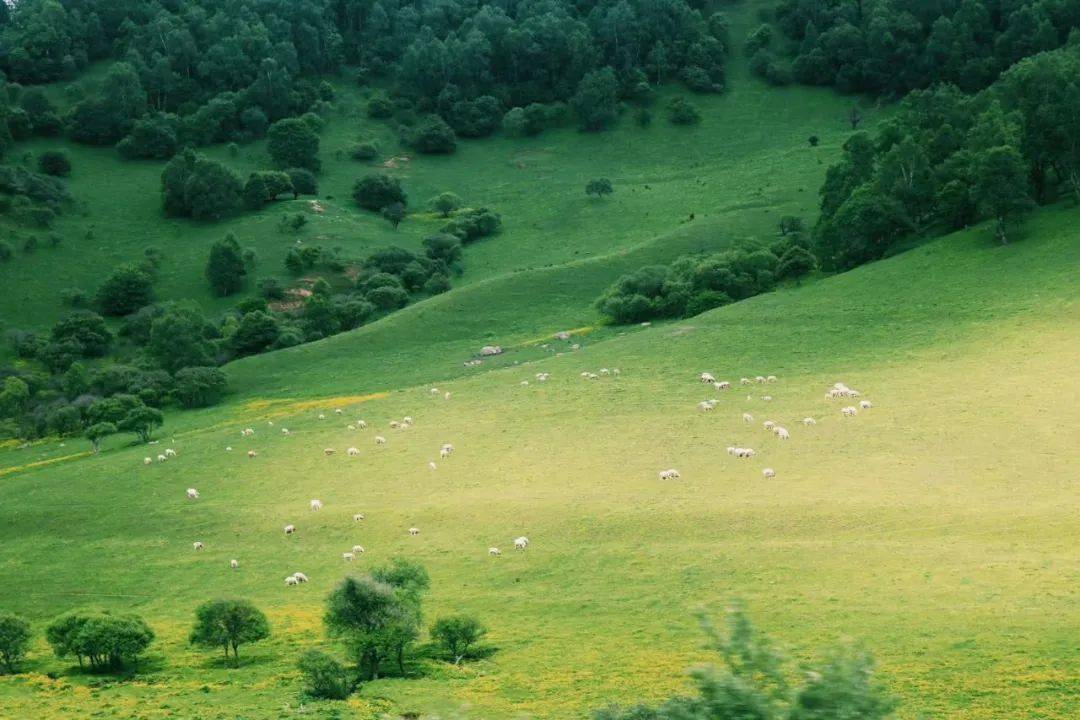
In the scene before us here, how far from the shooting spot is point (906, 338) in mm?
73438

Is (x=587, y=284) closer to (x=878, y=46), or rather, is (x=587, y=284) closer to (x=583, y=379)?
(x=583, y=379)

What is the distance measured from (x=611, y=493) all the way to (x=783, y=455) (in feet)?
28.8

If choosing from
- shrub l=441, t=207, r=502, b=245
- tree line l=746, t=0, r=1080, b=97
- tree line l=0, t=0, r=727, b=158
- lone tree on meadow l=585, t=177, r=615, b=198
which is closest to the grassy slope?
shrub l=441, t=207, r=502, b=245

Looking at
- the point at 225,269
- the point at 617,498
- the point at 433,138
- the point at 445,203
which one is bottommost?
the point at 617,498

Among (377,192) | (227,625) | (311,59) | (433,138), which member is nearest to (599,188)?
(377,192)

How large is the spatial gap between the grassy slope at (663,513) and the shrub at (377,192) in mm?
58147

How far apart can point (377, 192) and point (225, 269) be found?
26390 millimetres

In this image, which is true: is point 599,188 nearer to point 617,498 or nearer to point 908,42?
point 908,42

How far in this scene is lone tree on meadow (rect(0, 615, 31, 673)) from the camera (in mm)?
43969

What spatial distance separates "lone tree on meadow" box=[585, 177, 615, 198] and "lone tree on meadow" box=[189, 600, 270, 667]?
95.6m

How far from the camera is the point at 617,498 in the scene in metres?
53.4

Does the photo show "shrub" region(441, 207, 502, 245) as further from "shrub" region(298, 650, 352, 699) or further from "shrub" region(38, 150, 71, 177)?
"shrub" region(298, 650, 352, 699)

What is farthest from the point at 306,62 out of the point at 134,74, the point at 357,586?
the point at 357,586

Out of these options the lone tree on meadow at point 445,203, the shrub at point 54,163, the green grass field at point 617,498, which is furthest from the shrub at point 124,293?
the lone tree on meadow at point 445,203
